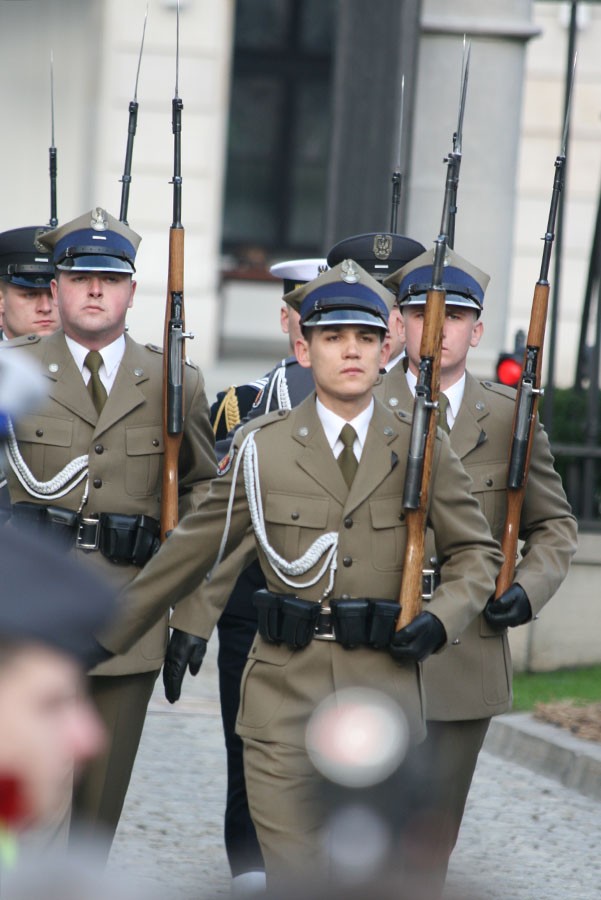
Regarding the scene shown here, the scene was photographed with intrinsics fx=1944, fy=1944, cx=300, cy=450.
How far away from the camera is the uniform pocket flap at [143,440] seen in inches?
214

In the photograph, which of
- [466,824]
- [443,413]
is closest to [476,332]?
[443,413]

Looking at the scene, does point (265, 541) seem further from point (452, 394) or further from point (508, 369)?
point (508, 369)

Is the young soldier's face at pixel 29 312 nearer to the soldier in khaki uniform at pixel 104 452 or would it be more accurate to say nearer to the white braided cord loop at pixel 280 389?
the soldier in khaki uniform at pixel 104 452

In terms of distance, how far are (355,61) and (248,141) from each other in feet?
42.2

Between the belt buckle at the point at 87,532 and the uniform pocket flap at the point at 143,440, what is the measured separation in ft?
0.77

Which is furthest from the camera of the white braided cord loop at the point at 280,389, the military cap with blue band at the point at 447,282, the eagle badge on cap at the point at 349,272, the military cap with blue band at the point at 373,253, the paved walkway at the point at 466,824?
the military cap with blue band at the point at 373,253

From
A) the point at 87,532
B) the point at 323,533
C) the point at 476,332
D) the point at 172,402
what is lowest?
the point at 87,532

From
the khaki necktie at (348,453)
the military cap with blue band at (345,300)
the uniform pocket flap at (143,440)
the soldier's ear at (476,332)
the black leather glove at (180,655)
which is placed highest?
the military cap with blue band at (345,300)

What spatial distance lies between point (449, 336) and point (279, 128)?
1751cm

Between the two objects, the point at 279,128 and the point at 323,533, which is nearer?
the point at 323,533

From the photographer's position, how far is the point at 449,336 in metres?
5.38

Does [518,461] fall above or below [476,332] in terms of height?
below

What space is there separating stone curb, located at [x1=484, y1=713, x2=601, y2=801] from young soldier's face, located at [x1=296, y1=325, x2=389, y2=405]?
2.94 m

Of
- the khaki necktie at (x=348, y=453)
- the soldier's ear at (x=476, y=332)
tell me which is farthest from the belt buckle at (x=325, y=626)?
the soldier's ear at (x=476, y=332)
